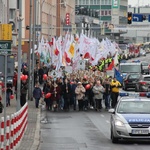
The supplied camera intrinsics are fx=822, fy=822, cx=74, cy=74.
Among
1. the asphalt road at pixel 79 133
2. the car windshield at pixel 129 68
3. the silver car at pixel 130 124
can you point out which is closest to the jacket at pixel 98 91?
the asphalt road at pixel 79 133

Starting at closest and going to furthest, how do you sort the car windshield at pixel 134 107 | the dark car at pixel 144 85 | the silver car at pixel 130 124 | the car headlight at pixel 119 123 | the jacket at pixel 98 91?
the silver car at pixel 130 124 < the car headlight at pixel 119 123 < the car windshield at pixel 134 107 < the jacket at pixel 98 91 < the dark car at pixel 144 85

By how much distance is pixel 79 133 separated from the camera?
26.3 metres

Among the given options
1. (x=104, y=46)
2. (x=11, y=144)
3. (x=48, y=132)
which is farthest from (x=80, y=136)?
(x=104, y=46)

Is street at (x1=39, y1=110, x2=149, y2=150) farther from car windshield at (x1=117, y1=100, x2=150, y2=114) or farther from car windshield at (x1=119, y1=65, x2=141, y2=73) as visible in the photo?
car windshield at (x1=119, y1=65, x2=141, y2=73)

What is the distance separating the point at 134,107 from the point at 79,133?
343cm

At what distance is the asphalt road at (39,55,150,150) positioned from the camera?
71.5ft

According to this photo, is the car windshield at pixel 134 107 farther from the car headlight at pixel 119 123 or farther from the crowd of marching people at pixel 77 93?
the crowd of marching people at pixel 77 93

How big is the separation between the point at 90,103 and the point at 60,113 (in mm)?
2509

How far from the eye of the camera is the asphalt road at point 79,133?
71.5ft

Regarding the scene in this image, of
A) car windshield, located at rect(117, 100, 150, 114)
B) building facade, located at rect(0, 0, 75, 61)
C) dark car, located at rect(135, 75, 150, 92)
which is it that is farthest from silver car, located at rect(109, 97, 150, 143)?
building facade, located at rect(0, 0, 75, 61)

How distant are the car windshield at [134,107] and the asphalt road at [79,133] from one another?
88 centimetres

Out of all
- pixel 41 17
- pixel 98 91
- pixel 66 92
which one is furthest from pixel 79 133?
pixel 41 17

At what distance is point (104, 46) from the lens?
71250mm

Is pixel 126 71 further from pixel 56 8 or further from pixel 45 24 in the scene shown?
pixel 56 8
